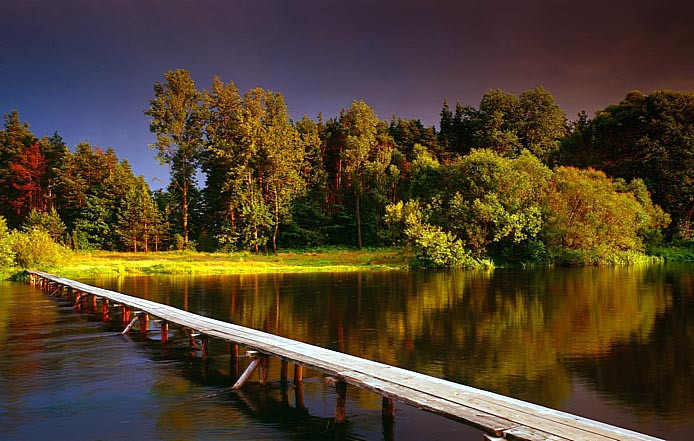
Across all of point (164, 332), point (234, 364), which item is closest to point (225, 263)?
point (164, 332)

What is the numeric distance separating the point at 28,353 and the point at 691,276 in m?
35.9

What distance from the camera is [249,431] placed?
310 inches

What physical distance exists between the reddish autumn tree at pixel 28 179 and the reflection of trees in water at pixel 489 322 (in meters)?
44.2

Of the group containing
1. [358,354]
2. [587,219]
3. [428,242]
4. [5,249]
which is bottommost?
[358,354]

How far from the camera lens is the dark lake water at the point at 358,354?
8297mm

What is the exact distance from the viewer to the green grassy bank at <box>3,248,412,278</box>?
1587 inches

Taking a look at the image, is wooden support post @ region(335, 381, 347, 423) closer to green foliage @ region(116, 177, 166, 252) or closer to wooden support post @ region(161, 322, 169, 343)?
wooden support post @ region(161, 322, 169, 343)

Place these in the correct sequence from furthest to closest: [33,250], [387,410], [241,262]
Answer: [241,262] → [33,250] → [387,410]

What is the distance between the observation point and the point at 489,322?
17578mm

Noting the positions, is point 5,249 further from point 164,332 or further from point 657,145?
point 657,145

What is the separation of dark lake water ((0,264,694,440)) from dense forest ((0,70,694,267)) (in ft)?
69.9

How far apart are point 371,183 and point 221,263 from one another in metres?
23.6

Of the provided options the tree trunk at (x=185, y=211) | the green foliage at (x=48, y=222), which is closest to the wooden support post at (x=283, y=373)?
the tree trunk at (x=185, y=211)

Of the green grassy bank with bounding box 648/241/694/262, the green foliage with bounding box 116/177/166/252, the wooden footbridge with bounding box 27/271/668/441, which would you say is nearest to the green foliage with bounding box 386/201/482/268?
the green grassy bank with bounding box 648/241/694/262
